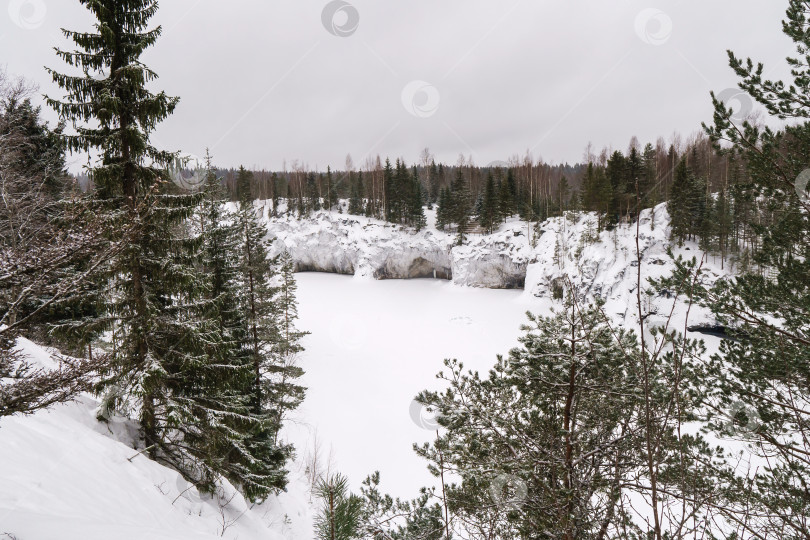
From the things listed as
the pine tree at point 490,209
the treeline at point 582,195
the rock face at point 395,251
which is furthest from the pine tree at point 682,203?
the pine tree at point 490,209

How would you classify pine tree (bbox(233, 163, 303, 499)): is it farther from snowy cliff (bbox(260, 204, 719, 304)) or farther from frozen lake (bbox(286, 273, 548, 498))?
snowy cliff (bbox(260, 204, 719, 304))

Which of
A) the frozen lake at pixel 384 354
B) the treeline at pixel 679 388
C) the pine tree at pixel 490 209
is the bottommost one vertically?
the frozen lake at pixel 384 354

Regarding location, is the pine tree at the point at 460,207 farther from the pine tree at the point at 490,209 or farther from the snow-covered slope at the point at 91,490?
the snow-covered slope at the point at 91,490

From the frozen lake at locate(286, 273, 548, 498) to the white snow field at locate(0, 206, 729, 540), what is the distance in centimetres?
10

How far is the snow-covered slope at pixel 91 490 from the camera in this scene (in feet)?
11.6

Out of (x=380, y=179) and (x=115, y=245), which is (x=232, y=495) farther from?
(x=380, y=179)

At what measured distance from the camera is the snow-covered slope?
3.54 m

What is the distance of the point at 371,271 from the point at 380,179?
63.3 feet

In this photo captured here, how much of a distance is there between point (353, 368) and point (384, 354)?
2583 mm

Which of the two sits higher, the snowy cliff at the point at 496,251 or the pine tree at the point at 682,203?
the pine tree at the point at 682,203

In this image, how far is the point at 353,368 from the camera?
21.8 m

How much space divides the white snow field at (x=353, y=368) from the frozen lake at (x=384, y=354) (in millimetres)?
96

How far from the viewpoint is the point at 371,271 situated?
4238cm

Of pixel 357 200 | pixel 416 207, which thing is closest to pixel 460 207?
pixel 416 207
